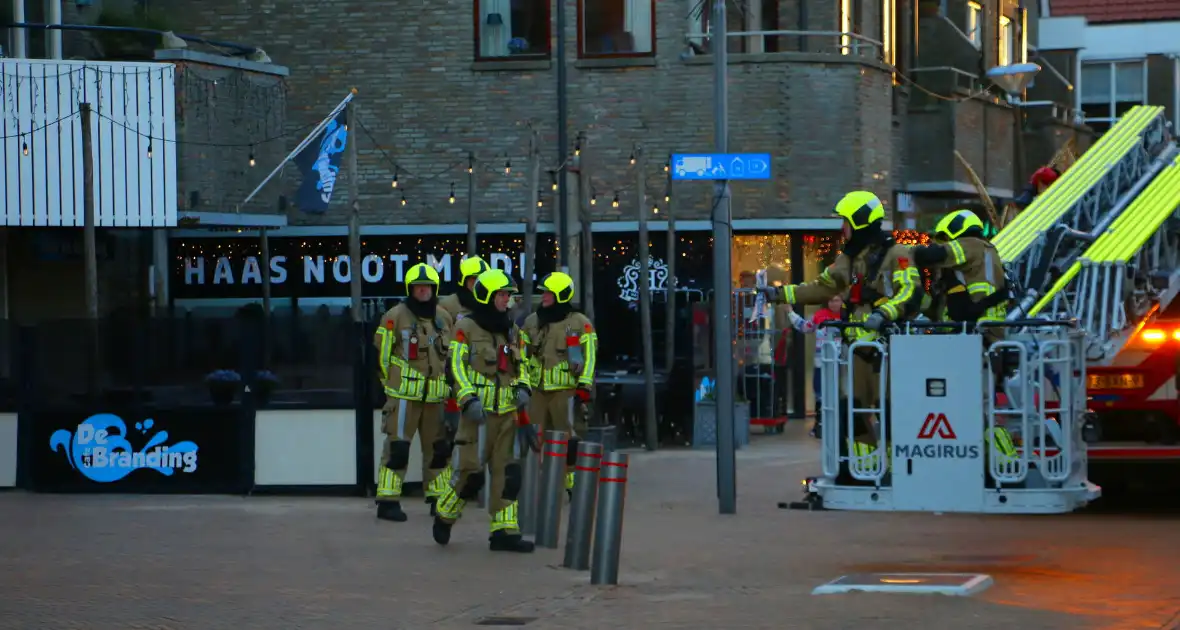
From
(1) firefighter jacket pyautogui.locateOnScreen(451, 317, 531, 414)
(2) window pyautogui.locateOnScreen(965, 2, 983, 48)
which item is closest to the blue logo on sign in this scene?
(1) firefighter jacket pyautogui.locateOnScreen(451, 317, 531, 414)

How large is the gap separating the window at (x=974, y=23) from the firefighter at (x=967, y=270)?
20.1 metres

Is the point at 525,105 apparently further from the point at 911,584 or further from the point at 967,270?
the point at 911,584

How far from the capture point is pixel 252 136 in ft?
84.2

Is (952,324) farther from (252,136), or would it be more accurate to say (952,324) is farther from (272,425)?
(252,136)

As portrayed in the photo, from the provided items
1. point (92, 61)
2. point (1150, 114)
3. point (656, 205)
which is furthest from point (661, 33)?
point (1150, 114)

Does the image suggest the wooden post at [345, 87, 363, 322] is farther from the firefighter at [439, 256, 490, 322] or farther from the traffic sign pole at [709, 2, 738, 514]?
the traffic sign pole at [709, 2, 738, 514]

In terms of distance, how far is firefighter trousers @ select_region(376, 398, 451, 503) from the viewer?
15078 mm

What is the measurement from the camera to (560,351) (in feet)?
51.5

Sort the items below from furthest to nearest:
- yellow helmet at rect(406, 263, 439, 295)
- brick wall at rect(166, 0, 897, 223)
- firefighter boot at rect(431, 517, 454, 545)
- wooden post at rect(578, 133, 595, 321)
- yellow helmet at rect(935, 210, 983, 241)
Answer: brick wall at rect(166, 0, 897, 223), wooden post at rect(578, 133, 595, 321), yellow helmet at rect(406, 263, 439, 295), yellow helmet at rect(935, 210, 983, 241), firefighter boot at rect(431, 517, 454, 545)

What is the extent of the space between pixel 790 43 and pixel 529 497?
606 inches

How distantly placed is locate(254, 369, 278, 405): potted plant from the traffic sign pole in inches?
156

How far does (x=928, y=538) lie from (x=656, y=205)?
45.9ft

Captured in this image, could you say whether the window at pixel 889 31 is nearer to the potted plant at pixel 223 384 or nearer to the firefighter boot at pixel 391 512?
the potted plant at pixel 223 384

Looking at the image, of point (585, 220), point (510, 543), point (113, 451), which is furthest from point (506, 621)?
point (585, 220)
